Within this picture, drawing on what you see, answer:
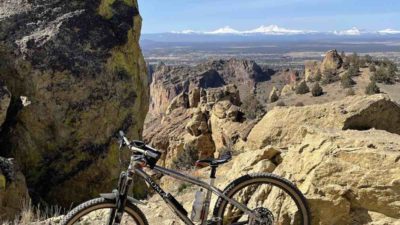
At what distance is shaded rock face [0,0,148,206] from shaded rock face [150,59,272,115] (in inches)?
2390

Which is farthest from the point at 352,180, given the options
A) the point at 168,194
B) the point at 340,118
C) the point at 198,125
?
the point at 198,125

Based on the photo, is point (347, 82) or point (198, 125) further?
point (347, 82)

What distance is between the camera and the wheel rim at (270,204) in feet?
17.0

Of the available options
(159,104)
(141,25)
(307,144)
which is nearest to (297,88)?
(159,104)

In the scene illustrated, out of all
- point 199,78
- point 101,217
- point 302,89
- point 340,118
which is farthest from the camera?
point 199,78

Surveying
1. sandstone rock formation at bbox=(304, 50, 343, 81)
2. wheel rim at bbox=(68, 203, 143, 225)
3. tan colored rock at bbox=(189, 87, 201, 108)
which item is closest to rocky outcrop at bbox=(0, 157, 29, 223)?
wheel rim at bbox=(68, 203, 143, 225)

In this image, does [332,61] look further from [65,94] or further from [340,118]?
[340,118]

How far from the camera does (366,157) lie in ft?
18.3

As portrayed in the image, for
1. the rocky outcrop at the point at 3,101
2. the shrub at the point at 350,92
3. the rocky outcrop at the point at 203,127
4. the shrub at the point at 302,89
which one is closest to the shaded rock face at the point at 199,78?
the shrub at the point at 302,89

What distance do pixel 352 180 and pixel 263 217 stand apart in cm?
112

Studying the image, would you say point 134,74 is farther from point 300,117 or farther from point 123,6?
point 300,117

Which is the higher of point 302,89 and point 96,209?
point 96,209

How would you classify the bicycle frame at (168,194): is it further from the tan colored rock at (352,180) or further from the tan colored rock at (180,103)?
the tan colored rock at (180,103)

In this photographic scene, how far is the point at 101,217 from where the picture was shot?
6.05 meters
